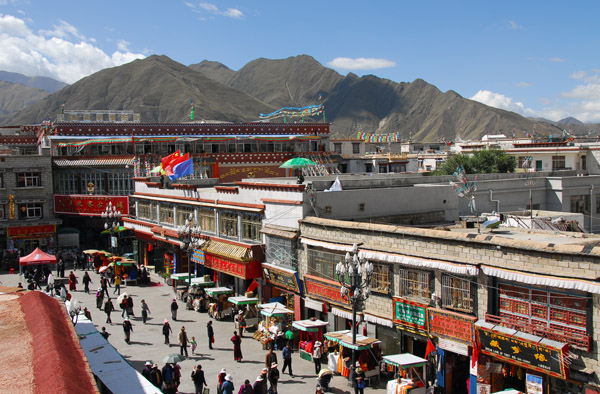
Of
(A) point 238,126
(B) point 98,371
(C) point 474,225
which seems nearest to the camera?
(B) point 98,371

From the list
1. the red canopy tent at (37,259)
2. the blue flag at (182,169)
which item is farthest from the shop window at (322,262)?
the red canopy tent at (37,259)

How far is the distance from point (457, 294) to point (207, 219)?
59.2 ft

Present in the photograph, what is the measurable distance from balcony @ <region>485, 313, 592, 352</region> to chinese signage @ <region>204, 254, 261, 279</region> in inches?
499

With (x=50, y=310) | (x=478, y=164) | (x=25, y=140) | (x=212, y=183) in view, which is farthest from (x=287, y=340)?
(x=25, y=140)

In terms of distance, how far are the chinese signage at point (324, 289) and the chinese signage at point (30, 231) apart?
3198cm

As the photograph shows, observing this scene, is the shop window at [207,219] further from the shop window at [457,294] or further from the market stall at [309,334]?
the shop window at [457,294]

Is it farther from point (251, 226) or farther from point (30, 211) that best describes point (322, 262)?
point (30, 211)

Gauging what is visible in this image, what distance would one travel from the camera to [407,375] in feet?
57.5

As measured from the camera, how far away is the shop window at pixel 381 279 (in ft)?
65.4

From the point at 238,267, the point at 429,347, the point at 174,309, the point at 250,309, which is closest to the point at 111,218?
the point at 174,309

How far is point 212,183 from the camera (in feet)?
133

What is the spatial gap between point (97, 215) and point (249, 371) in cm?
Answer: 3267

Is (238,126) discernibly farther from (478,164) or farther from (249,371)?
(249,371)

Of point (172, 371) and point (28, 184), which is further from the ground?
point (28, 184)
